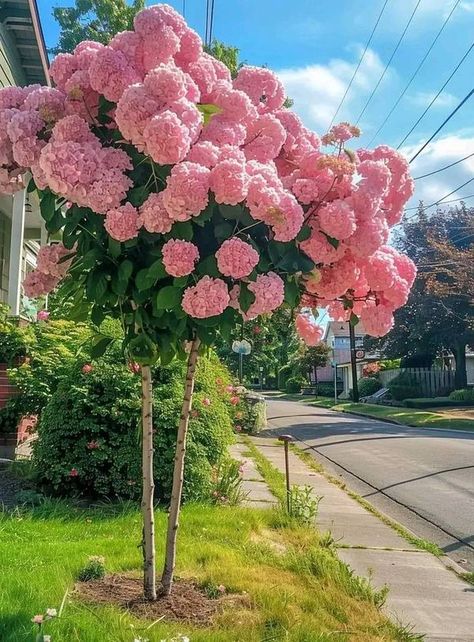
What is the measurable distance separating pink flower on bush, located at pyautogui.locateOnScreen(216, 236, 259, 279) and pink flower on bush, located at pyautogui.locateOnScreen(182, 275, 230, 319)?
0.26ft

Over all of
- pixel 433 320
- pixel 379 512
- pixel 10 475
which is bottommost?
pixel 379 512

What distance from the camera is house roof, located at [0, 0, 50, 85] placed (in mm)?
12148

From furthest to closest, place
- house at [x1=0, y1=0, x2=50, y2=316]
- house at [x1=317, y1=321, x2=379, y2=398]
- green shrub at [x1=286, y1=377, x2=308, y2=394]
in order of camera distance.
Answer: green shrub at [x1=286, y1=377, x2=308, y2=394]
house at [x1=317, y1=321, x2=379, y2=398]
house at [x1=0, y1=0, x2=50, y2=316]

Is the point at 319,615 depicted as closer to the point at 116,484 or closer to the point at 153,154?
the point at 153,154

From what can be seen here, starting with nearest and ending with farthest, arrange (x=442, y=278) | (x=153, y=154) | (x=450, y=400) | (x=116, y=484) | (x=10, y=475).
→ (x=153, y=154), (x=116, y=484), (x=10, y=475), (x=450, y=400), (x=442, y=278)

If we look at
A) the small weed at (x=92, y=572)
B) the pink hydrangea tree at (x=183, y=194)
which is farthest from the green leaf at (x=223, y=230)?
the small weed at (x=92, y=572)

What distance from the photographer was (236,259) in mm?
2930

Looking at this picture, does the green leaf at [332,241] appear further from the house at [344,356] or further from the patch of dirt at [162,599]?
the house at [344,356]

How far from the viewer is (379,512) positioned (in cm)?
869

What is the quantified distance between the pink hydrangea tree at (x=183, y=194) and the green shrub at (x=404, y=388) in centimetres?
3678

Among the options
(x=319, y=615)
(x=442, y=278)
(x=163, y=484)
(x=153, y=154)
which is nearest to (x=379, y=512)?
(x=163, y=484)

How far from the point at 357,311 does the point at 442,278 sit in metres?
35.8

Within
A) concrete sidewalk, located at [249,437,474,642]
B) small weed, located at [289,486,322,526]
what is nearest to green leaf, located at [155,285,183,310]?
concrete sidewalk, located at [249,437,474,642]

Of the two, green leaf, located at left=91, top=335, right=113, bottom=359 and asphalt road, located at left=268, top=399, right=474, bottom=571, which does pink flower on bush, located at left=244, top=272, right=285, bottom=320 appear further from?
asphalt road, located at left=268, top=399, right=474, bottom=571
